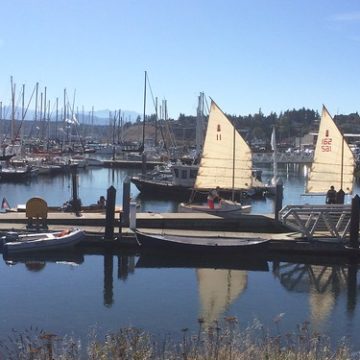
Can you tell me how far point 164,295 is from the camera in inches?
866

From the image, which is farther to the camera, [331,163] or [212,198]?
[212,198]

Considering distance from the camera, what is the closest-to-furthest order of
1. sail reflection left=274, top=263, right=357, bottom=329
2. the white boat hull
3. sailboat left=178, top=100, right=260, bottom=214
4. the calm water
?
1. the calm water
2. sail reflection left=274, top=263, right=357, bottom=329
3. the white boat hull
4. sailboat left=178, top=100, right=260, bottom=214

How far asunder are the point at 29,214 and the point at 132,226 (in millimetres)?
4504

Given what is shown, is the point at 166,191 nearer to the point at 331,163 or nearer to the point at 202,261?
the point at 331,163

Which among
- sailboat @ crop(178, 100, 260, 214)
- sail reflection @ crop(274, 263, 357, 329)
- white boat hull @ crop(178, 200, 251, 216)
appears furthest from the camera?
sailboat @ crop(178, 100, 260, 214)

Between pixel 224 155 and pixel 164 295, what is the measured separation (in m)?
17.8

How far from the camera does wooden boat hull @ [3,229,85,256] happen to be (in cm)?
2612

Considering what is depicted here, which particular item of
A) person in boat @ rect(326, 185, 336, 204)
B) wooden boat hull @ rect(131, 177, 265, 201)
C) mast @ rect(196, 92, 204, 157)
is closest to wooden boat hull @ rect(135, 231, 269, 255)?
person in boat @ rect(326, 185, 336, 204)

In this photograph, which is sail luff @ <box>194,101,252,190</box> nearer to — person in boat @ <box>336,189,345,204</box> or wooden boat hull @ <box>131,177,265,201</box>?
person in boat @ <box>336,189,345,204</box>

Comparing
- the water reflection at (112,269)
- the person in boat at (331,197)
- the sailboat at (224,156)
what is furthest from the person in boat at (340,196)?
the water reflection at (112,269)

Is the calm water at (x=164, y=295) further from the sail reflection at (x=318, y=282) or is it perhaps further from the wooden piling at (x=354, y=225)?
the wooden piling at (x=354, y=225)

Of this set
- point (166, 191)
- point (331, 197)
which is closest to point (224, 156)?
point (331, 197)

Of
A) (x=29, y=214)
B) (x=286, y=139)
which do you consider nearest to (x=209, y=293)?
(x=29, y=214)

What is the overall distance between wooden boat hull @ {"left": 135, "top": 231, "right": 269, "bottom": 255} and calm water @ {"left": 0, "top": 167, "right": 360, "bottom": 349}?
62cm
